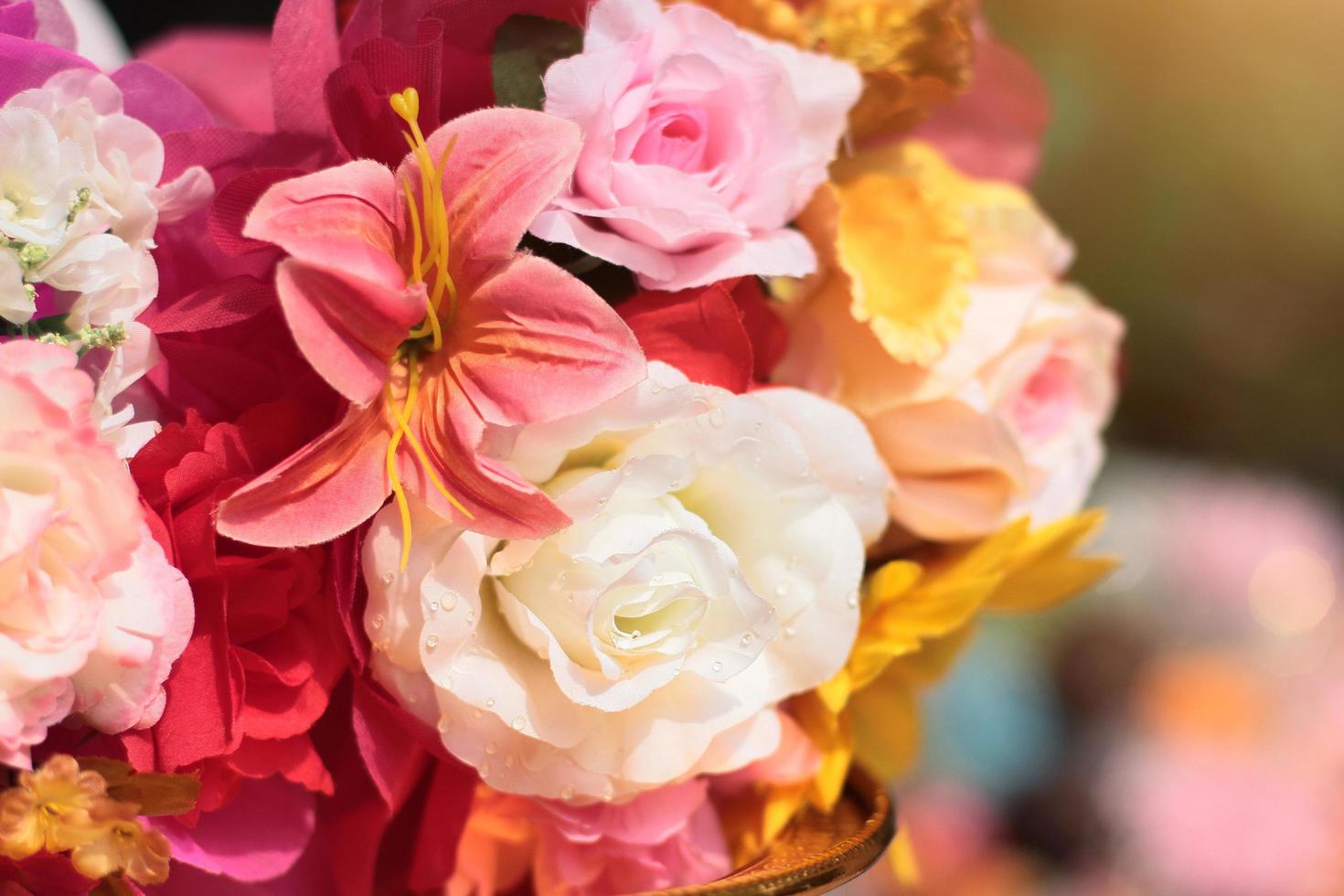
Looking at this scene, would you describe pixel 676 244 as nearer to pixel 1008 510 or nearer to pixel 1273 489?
pixel 1008 510

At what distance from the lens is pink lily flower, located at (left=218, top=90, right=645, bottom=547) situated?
0.86ft

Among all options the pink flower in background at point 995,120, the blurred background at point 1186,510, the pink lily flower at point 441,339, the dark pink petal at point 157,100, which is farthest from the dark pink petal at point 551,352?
the blurred background at point 1186,510

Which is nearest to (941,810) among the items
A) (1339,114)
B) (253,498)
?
(1339,114)

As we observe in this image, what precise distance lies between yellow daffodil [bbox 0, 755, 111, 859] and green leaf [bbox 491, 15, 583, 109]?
19 centimetres

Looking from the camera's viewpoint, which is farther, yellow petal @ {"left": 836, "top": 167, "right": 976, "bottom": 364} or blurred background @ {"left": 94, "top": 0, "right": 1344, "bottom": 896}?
blurred background @ {"left": 94, "top": 0, "right": 1344, "bottom": 896}

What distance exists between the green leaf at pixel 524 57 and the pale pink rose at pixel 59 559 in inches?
5.1

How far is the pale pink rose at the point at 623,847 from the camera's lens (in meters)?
0.32

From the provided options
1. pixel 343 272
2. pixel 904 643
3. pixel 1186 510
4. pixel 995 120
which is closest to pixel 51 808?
pixel 343 272

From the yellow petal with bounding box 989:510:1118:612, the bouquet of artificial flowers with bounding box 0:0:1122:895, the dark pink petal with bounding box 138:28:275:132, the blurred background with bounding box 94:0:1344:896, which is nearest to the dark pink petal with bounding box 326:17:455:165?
the bouquet of artificial flowers with bounding box 0:0:1122:895

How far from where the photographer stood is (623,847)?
1.09 feet

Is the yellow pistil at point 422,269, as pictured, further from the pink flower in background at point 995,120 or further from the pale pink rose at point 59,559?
the pink flower in background at point 995,120

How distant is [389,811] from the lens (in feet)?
1.01

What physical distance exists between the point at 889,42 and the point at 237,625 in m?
0.27

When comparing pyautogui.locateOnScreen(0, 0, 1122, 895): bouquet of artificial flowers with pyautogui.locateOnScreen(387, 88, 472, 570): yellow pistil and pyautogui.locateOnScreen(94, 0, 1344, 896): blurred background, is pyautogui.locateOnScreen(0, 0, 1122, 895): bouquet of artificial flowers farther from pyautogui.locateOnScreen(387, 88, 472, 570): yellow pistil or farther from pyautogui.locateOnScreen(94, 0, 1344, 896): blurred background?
pyautogui.locateOnScreen(94, 0, 1344, 896): blurred background
